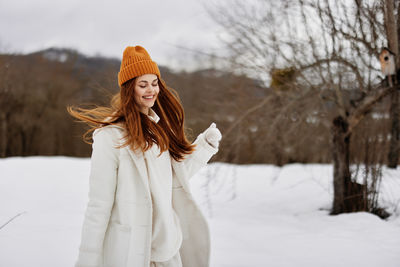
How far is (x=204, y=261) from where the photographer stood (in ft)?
5.81

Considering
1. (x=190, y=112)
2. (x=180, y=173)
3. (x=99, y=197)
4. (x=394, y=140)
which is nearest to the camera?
(x=99, y=197)

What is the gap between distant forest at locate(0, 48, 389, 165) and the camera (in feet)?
15.5

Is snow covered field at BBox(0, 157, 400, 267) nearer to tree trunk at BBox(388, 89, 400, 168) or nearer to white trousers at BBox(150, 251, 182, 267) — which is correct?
tree trunk at BBox(388, 89, 400, 168)

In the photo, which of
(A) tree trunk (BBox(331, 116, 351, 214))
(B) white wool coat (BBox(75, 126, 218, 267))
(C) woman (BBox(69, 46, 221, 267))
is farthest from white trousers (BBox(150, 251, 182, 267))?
(A) tree trunk (BBox(331, 116, 351, 214))

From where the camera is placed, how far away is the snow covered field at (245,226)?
294cm

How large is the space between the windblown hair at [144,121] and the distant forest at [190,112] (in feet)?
1.17

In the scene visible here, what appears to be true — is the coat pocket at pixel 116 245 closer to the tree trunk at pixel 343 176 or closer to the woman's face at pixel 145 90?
the woman's face at pixel 145 90

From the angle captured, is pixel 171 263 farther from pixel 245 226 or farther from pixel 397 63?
pixel 397 63

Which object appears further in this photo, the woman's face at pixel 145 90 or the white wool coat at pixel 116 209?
the woman's face at pixel 145 90

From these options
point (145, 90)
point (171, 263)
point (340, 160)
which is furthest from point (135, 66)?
point (340, 160)

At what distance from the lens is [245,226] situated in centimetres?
440

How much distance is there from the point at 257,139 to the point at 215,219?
4.74 feet

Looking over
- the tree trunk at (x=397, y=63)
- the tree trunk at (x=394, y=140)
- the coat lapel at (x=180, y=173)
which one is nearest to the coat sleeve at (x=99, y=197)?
the coat lapel at (x=180, y=173)

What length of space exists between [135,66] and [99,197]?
68cm
